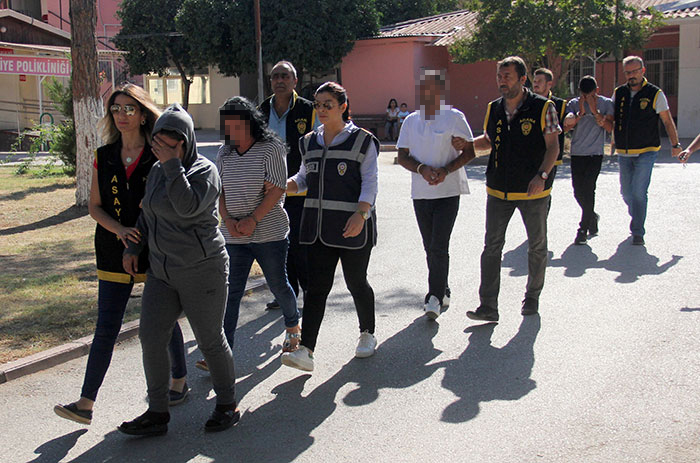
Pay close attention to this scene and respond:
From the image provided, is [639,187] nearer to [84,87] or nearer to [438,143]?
[438,143]

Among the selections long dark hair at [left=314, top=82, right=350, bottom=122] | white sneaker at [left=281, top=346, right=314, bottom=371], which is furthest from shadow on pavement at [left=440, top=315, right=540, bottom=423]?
long dark hair at [left=314, top=82, right=350, bottom=122]

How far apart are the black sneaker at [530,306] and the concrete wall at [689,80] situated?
1872 centimetres

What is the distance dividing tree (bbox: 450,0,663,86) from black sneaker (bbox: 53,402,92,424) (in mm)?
16256

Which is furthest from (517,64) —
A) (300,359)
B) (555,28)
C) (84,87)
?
(555,28)

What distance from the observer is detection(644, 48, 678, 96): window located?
85.0 feet

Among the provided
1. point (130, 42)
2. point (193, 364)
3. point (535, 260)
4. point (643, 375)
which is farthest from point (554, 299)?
point (130, 42)

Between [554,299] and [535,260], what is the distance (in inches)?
25.6

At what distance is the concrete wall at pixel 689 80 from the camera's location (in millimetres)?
22562

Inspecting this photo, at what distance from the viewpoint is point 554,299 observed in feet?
21.9

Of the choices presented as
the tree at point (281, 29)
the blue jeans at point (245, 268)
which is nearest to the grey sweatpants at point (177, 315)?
the blue jeans at point (245, 268)

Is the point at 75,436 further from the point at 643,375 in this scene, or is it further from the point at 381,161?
the point at 381,161

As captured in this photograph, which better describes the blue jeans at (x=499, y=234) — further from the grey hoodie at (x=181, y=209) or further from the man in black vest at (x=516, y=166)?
the grey hoodie at (x=181, y=209)

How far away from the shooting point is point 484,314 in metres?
6.00

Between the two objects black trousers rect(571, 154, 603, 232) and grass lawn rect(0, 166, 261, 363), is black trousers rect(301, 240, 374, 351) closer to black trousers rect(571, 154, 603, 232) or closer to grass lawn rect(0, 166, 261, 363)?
grass lawn rect(0, 166, 261, 363)
